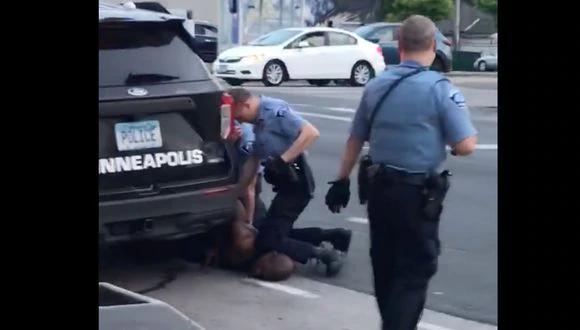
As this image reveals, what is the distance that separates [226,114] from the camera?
23.8 ft

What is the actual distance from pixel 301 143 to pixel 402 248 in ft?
6.24

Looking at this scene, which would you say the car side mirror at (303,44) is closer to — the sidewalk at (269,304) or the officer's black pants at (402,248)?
the sidewalk at (269,304)

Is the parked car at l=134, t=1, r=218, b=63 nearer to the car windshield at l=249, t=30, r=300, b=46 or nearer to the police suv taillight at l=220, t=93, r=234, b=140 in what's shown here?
the police suv taillight at l=220, t=93, r=234, b=140

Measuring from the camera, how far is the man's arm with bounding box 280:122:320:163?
725cm

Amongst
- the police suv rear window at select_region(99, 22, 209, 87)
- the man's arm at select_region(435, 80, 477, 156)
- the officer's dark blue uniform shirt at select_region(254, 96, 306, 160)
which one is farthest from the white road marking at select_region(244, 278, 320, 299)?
the man's arm at select_region(435, 80, 477, 156)

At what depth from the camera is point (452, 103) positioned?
5434mm

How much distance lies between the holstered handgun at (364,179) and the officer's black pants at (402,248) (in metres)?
0.07

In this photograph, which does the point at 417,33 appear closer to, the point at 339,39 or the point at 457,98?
the point at 457,98

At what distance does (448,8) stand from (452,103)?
38733 millimetres

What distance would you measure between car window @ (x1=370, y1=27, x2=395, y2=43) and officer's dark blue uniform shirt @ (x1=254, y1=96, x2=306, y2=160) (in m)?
23.6

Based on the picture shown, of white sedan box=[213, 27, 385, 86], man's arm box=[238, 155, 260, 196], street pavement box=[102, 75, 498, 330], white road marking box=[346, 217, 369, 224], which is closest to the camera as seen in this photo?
street pavement box=[102, 75, 498, 330]

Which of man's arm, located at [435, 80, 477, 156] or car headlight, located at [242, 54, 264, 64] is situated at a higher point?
car headlight, located at [242, 54, 264, 64]
